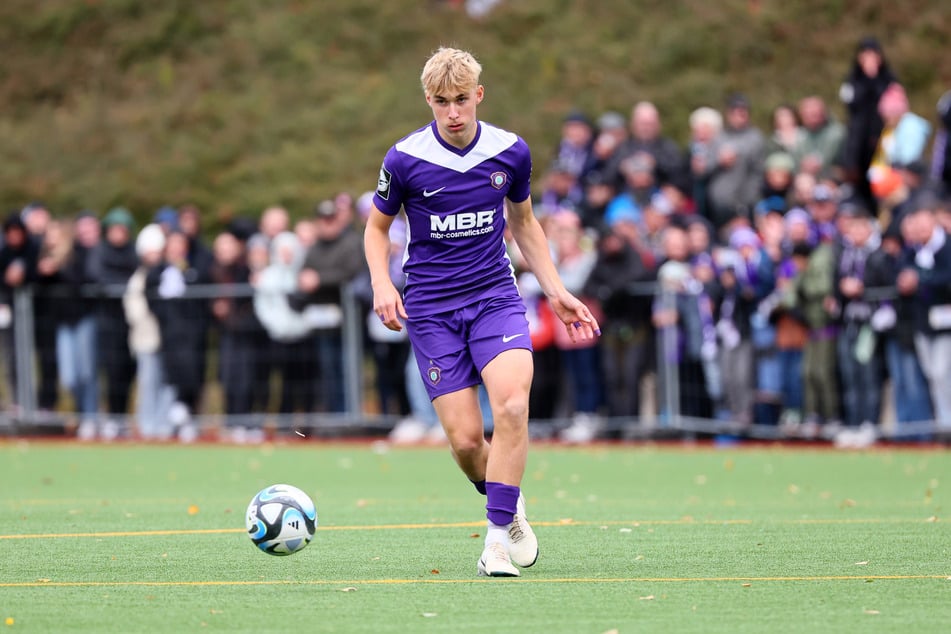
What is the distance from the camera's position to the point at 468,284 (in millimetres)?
8391

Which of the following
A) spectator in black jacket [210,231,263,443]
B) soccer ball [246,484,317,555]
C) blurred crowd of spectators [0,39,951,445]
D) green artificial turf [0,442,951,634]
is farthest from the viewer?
spectator in black jacket [210,231,263,443]

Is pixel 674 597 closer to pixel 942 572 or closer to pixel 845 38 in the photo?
pixel 942 572

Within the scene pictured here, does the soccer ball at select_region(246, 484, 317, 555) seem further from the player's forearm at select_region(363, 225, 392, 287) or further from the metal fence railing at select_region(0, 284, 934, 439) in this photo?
the metal fence railing at select_region(0, 284, 934, 439)

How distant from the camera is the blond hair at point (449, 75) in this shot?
26.3ft

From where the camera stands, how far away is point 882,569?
26.4 ft

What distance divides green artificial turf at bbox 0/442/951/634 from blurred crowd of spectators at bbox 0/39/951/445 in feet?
4.79

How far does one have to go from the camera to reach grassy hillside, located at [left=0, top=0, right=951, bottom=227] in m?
28.5

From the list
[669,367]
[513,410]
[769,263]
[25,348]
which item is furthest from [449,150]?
[25,348]

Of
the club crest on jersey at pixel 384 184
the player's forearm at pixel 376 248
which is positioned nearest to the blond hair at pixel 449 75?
the club crest on jersey at pixel 384 184

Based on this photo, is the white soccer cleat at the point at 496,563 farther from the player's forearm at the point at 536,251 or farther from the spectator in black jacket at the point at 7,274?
the spectator in black jacket at the point at 7,274

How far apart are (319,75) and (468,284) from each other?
24506 mm

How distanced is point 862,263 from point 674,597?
10.0 metres

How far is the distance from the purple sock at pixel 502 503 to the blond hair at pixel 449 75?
→ 6.03 feet

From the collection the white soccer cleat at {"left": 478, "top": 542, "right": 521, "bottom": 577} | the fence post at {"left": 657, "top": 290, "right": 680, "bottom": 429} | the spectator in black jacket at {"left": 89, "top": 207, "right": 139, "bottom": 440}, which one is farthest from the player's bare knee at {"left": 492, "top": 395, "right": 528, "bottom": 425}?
the spectator in black jacket at {"left": 89, "top": 207, "right": 139, "bottom": 440}
